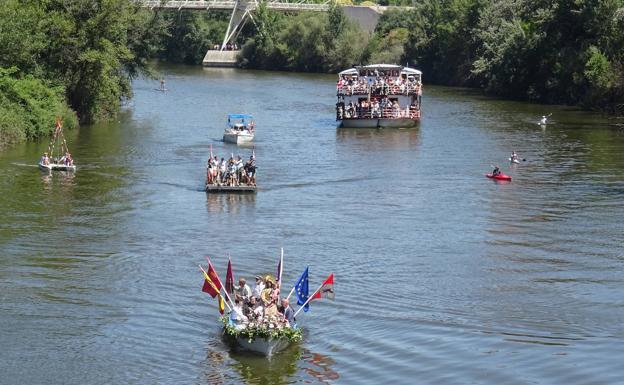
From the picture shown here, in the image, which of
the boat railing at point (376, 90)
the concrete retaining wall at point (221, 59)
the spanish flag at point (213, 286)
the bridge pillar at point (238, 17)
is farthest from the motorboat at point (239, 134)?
the bridge pillar at point (238, 17)

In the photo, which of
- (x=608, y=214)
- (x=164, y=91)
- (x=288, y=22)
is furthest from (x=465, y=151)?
(x=288, y=22)

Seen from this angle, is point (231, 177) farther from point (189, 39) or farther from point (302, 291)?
point (189, 39)

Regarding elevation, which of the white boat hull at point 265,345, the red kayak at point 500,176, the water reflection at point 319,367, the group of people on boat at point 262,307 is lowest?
the water reflection at point 319,367

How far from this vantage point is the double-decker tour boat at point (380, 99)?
74.2m


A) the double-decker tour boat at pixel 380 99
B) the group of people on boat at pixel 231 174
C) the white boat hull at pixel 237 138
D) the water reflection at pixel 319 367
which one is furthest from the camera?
the double-decker tour boat at pixel 380 99

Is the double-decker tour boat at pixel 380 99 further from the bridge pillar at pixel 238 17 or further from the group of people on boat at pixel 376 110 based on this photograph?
the bridge pillar at pixel 238 17

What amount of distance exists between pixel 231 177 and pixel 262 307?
20236 mm

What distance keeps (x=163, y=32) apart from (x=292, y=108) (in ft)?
46.5

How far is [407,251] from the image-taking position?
37469mm

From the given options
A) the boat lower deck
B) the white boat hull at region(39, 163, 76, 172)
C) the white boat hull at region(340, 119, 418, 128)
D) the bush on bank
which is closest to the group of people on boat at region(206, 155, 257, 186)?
the boat lower deck

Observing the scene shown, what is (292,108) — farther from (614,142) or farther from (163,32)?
(614,142)

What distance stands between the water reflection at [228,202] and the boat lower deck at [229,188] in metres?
0.22

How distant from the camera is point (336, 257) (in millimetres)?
36562

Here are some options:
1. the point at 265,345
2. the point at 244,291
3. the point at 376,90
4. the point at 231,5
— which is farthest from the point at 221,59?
the point at 265,345
